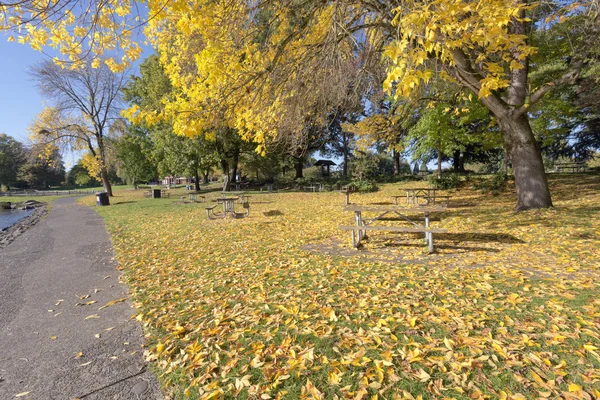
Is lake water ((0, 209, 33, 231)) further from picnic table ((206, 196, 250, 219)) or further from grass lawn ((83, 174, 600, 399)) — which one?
grass lawn ((83, 174, 600, 399))

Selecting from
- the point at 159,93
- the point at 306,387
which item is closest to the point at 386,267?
the point at 306,387

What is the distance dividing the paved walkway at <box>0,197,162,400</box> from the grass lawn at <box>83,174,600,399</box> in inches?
9.3

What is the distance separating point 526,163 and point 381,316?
26.6ft

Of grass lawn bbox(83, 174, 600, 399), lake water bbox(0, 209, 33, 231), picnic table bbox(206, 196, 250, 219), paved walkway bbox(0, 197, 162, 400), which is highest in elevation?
picnic table bbox(206, 196, 250, 219)

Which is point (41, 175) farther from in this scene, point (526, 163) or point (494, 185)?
point (526, 163)

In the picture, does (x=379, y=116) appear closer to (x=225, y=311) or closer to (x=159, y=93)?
(x=225, y=311)

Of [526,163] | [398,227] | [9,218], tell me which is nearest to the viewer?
[398,227]

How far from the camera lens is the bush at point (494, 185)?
51.8ft

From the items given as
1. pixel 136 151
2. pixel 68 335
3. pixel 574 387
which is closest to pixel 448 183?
pixel 574 387

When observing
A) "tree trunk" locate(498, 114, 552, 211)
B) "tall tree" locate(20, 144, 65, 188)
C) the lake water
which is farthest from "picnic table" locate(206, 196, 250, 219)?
"tall tree" locate(20, 144, 65, 188)

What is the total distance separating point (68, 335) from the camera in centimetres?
348

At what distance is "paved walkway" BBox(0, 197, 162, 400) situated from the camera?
2600 millimetres

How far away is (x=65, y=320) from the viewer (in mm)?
3875

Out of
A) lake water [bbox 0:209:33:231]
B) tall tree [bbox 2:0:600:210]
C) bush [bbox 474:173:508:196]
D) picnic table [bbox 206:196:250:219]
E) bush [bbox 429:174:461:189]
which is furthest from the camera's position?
bush [bbox 429:174:461:189]
